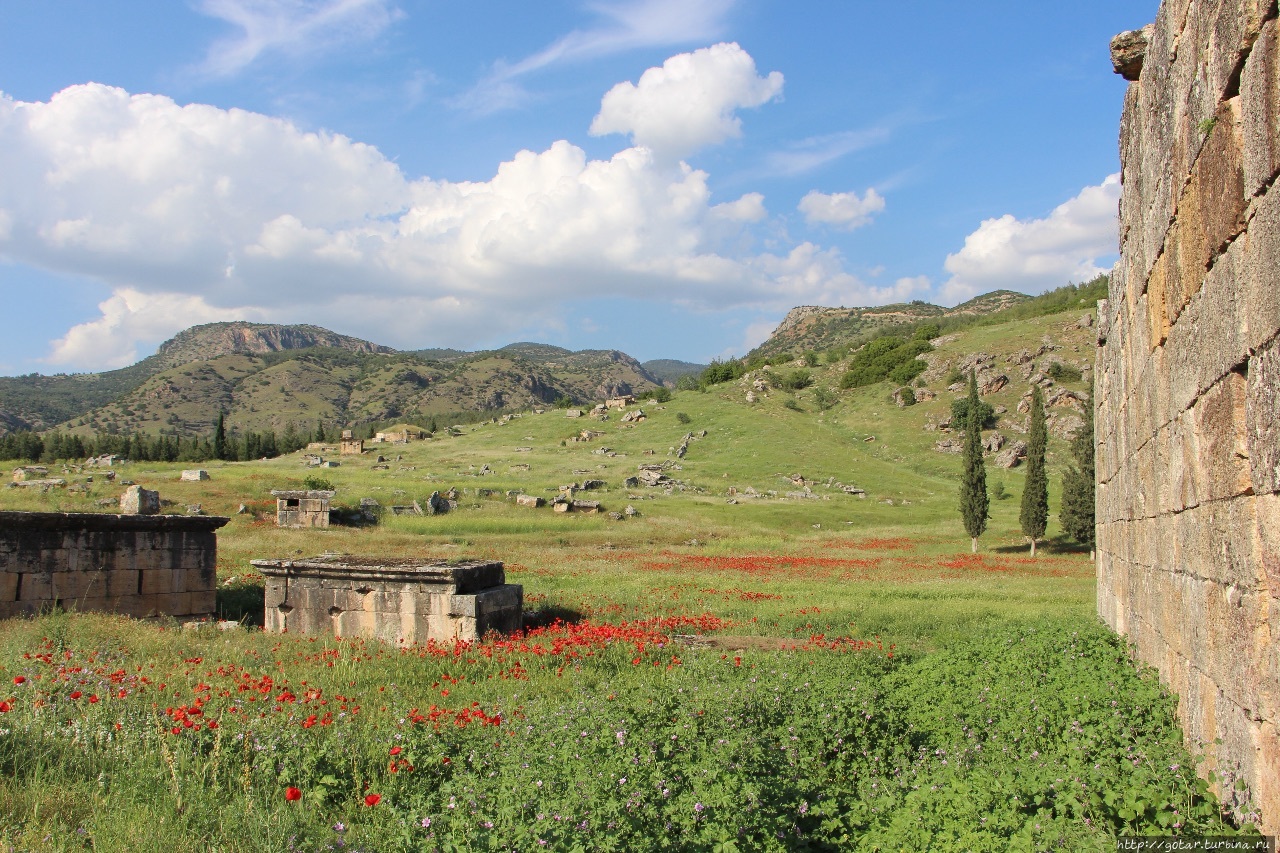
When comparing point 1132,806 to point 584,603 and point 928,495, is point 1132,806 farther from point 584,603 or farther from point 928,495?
point 928,495

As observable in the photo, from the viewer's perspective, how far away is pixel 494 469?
58.4 metres

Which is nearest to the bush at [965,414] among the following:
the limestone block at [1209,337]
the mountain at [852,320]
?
the limestone block at [1209,337]

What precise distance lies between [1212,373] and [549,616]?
11556mm

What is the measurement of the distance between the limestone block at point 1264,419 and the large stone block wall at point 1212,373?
0.01m

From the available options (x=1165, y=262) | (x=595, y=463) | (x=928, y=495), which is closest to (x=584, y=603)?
(x=1165, y=262)

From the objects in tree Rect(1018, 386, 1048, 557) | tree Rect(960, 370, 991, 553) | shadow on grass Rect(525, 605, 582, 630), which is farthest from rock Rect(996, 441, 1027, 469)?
shadow on grass Rect(525, 605, 582, 630)

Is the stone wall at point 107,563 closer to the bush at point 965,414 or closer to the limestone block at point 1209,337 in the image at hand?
the limestone block at point 1209,337

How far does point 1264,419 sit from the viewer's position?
3707 mm

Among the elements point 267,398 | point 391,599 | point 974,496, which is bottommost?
point 391,599

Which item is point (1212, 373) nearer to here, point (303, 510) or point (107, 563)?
point (107, 563)

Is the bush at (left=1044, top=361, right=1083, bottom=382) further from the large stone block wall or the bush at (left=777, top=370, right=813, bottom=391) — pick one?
the large stone block wall

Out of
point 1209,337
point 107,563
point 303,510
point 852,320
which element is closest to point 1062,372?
point 303,510

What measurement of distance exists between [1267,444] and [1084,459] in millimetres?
31498

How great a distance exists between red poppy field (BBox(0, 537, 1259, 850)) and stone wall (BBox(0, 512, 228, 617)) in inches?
76.4
